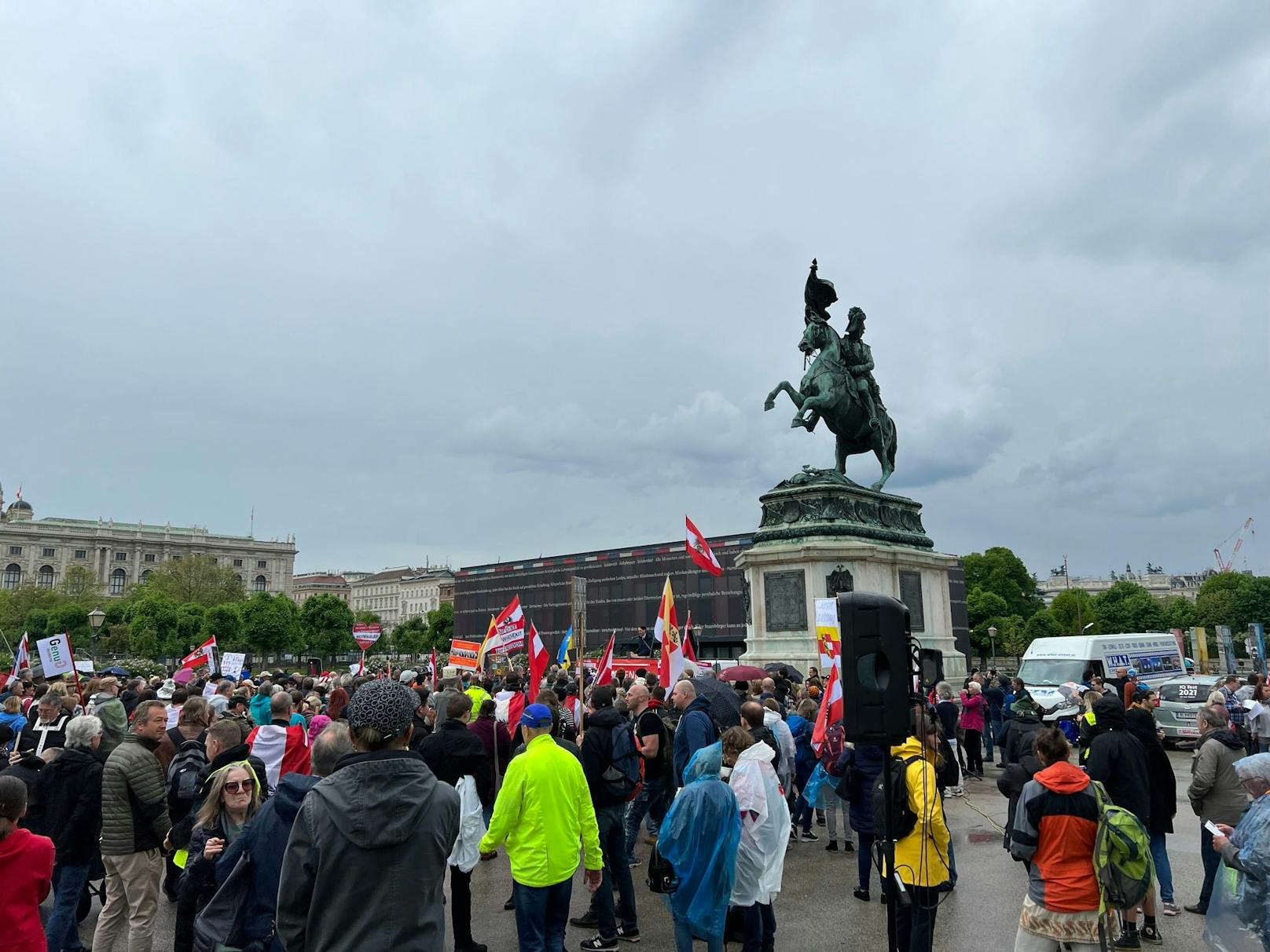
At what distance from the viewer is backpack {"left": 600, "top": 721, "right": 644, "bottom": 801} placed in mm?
7898

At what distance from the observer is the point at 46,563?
141 metres

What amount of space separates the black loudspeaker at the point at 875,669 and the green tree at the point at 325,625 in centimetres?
8698

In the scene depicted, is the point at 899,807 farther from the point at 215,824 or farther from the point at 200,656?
the point at 200,656

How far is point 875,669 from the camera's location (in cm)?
579

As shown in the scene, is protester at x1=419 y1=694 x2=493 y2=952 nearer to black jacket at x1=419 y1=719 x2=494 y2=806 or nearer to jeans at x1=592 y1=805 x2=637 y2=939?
black jacket at x1=419 y1=719 x2=494 y2=806

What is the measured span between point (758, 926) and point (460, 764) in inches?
108

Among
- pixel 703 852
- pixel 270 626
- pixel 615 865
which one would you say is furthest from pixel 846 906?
pixel 270 626

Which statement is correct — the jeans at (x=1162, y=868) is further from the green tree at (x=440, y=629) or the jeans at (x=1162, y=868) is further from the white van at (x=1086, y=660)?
the green tree at (x=440, y=629)

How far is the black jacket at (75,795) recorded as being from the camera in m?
6.76

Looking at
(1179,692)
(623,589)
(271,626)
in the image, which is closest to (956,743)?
(1179,692)

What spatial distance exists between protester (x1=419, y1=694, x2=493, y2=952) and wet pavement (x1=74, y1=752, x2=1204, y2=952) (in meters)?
0.38

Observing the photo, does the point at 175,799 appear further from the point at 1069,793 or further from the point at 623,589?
the point at 623,589

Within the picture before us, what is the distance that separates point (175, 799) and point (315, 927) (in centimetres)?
368

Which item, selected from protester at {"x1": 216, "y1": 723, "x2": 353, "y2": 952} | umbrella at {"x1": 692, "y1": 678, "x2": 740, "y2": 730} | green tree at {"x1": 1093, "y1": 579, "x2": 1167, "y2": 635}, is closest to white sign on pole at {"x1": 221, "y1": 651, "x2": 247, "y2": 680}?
umbrella at {"x1": 692, "y1": 678, "x2": 740, "y2": 730}
